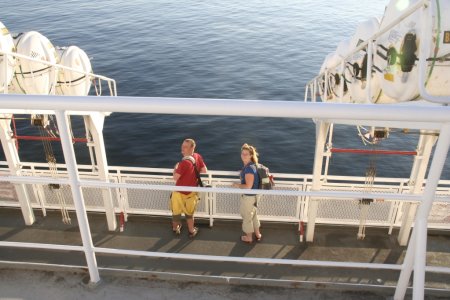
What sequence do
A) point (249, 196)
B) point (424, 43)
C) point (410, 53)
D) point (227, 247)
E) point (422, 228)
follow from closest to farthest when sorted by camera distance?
1. point (422, 228)
2. point (424, 43)
3. point (410, 53)
4. point (249, 196)
5. point (227, 247)

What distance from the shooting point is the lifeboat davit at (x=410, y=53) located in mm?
3760

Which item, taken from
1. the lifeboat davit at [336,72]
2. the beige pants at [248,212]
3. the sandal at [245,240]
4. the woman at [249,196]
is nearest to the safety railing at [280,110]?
the woman at [249,196]

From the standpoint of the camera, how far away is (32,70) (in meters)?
7.84

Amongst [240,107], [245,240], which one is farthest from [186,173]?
[240,107]

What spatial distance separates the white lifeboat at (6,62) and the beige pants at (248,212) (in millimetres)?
4958

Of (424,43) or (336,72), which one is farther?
(336,72)

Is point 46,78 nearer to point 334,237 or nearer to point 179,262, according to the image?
point 179,262

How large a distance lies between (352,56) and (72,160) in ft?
16.8

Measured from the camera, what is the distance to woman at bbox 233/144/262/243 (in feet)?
20.5

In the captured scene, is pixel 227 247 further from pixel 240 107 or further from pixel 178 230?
pixel 240 107

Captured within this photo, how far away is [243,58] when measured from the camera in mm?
33344

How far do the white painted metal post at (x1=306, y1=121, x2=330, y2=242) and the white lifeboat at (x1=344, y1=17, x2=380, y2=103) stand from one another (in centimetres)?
87

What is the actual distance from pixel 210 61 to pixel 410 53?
96.6ft

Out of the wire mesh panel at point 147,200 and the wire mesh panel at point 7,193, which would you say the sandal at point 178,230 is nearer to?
the wire mesh panel at point 147,200
